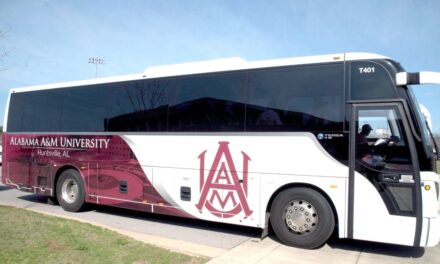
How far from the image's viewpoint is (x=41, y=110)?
11.1 metres

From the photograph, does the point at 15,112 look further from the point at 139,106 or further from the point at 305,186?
the point at 305,186

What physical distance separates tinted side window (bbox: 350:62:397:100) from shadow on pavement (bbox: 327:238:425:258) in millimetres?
2641

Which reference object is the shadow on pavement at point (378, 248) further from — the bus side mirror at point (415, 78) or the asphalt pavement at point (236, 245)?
the bus side mirror at point (415, 78)

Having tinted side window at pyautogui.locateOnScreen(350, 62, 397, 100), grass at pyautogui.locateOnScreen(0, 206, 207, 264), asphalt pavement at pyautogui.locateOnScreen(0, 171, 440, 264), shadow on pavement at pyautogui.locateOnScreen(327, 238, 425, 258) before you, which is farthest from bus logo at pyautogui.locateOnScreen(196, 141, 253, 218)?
tinted side window at pyautogui.locateOnScreen(350, 62, 397, 100)

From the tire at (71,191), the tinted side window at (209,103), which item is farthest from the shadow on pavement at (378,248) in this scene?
the tire at (71,191)

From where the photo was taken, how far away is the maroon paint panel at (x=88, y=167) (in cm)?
Answer: 911

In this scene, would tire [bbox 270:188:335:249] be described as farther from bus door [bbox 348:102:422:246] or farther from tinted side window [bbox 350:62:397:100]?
tinted side window [bbox 350:62:397:100]

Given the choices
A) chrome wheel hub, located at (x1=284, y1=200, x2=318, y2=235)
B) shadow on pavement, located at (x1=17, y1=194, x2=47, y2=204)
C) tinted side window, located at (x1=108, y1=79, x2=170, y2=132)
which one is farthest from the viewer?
shadow on pavement, located at (x1=17, y1=194, x2=47, y2=204)

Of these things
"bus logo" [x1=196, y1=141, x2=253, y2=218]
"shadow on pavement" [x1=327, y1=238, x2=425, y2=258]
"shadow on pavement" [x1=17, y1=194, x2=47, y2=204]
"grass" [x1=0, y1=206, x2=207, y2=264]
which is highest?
"bus logo" [x1=196, y1=141, x2=253, y2=218]

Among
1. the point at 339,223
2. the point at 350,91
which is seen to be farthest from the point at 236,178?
the point at 350,91

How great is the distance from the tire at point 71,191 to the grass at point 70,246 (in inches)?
108

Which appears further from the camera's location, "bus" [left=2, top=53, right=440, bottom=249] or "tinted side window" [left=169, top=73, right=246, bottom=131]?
"tinted side window" [left=169, top=73, right=246, bottom=131]

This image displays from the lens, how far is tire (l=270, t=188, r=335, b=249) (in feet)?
22.6

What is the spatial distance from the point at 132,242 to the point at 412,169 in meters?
4.50
